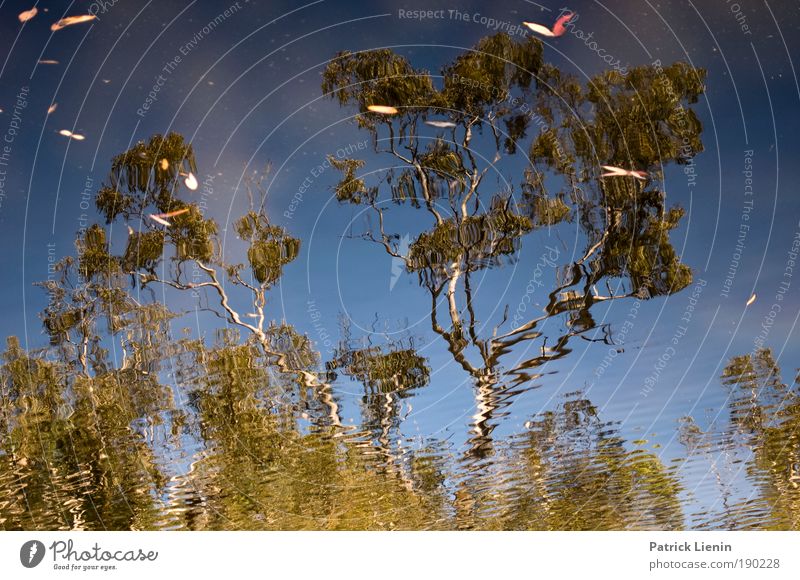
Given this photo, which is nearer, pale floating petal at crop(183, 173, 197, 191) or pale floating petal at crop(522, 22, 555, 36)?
pale floating petal at crop(522, 22, 555, 36)

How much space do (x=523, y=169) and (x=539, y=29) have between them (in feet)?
5.18

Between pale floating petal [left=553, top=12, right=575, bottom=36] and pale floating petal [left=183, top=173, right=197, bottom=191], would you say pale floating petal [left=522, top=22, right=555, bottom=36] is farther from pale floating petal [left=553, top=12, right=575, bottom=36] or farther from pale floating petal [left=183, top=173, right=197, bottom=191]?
pale floating petal [left=183, top=173, right=197, bottom=191]

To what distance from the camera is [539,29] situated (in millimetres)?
6484

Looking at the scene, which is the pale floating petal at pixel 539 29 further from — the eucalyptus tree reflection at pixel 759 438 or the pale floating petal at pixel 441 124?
the eucalyptus tree reflection at pixel 759 438

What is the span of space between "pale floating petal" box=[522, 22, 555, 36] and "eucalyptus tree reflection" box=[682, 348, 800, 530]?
4.16 m

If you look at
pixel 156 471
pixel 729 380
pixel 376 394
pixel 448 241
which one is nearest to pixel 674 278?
pixel 729 380

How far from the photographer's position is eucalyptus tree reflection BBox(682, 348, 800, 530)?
22.0 ft

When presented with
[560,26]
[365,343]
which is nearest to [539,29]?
[560,26]

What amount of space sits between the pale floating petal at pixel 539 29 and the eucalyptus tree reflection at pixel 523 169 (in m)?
0.19

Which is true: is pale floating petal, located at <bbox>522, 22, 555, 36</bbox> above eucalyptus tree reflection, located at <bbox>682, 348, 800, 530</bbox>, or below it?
above

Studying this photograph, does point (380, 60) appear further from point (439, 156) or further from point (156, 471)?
point (156, 471)

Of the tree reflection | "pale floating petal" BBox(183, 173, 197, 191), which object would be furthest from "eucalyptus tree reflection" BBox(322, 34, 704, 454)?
"pale floating petal" BBox(183, 173, 197, 191)
